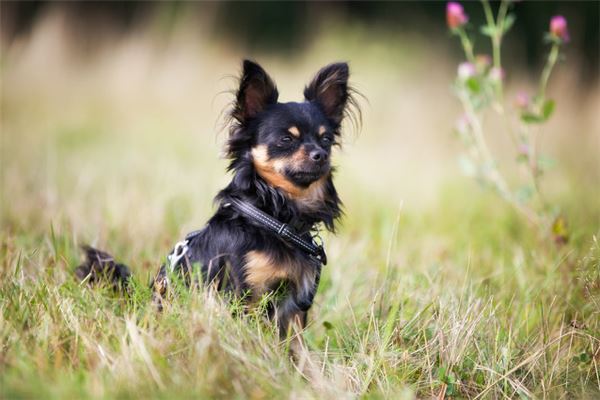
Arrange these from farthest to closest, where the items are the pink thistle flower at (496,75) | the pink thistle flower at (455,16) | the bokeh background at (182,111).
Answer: the bokeh background at (182,111) < the pink thistle flower at (496,75) < the pink thistle flower at (455,16)

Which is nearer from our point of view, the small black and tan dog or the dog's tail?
the small black and tan dog

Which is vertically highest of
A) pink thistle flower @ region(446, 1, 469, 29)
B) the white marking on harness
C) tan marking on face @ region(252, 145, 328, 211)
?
pink thistle flower @ region(446, 1, 469, 29)

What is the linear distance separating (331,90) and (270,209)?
77cm

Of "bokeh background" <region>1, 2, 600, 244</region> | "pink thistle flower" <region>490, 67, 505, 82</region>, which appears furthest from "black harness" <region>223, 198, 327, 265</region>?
"pink thistle flower" <region>490, 67, 505, 82</region>

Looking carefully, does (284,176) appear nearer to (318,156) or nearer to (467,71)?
(318,156)

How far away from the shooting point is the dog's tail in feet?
10.5

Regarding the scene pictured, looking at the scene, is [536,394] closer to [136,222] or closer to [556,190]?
[136,222]

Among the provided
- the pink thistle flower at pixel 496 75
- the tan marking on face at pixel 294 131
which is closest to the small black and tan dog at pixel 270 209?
the tan marking on face at pixel 294 131

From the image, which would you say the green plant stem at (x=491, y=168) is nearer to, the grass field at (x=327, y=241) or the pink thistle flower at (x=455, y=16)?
the grass field at (x=327, y=241)

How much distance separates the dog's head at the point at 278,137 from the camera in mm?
3158

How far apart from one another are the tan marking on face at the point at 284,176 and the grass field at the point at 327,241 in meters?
0.32

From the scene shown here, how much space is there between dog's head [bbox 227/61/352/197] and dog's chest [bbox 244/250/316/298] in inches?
16.5

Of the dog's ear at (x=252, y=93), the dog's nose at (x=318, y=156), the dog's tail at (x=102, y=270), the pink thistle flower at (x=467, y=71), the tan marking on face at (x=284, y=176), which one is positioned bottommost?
the dog's tail at (x=102, y=270)

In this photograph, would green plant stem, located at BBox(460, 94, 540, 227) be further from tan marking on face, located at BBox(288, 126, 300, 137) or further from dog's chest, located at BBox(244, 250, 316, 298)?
dog's chest, located at BBox(244, 250, 316, 298)
